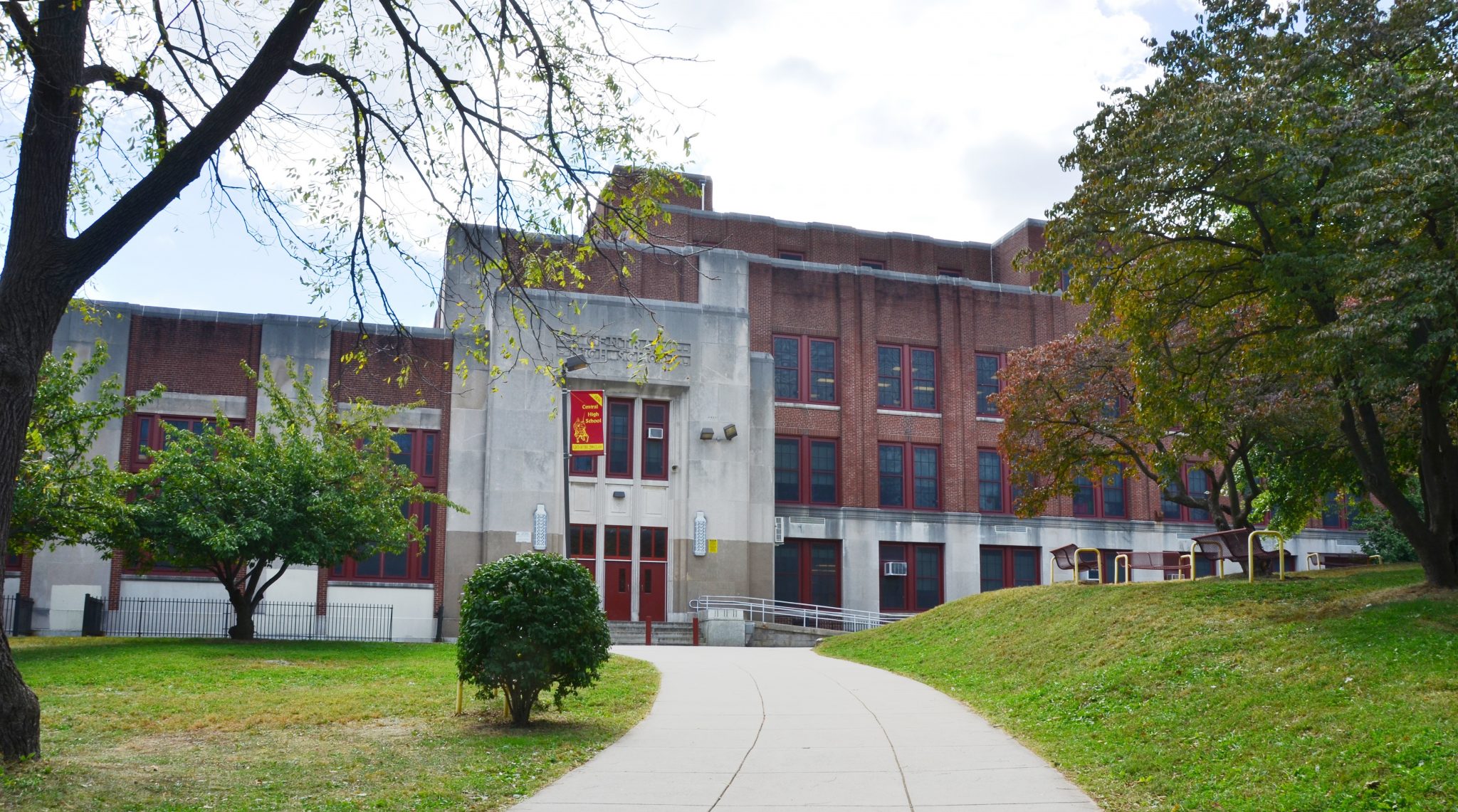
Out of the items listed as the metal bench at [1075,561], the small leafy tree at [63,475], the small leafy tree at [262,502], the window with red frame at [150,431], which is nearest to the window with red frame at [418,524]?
the window with red frame at [150,431]

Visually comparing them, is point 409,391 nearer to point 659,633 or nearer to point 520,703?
point 659,633

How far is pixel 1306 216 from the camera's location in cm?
1778

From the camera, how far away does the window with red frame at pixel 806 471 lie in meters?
41.9

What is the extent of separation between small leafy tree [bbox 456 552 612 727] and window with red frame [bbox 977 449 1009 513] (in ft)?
104

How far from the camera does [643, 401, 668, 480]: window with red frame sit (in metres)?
38.7

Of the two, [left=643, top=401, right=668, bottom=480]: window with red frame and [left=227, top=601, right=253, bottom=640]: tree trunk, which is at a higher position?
[left=643, top=401, right=668, bottom=480]: window with red frame

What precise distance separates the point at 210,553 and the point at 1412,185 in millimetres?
24586

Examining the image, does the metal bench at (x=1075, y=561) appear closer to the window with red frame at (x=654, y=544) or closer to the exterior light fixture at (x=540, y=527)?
the window with red frame at (x=654, y=544)

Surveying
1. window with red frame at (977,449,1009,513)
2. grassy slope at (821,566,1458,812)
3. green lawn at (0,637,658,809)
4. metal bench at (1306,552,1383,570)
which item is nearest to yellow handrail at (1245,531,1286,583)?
grassy slope at (821,566,1458,812)

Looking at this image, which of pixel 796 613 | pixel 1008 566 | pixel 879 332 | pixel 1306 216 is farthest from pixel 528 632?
pixel 1008 566

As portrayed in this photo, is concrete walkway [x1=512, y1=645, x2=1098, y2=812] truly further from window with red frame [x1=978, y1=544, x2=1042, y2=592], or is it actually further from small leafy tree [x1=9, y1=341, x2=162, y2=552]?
window with red frame [x1=978, y1=544, x2=1042, y2=592]

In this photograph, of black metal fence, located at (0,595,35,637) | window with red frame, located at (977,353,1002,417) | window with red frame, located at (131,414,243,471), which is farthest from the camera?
window with red frame, located at (977,353,1002,417)

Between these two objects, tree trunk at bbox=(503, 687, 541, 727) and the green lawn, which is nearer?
the green lawn

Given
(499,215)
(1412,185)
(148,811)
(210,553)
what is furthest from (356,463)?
(1412,185)
